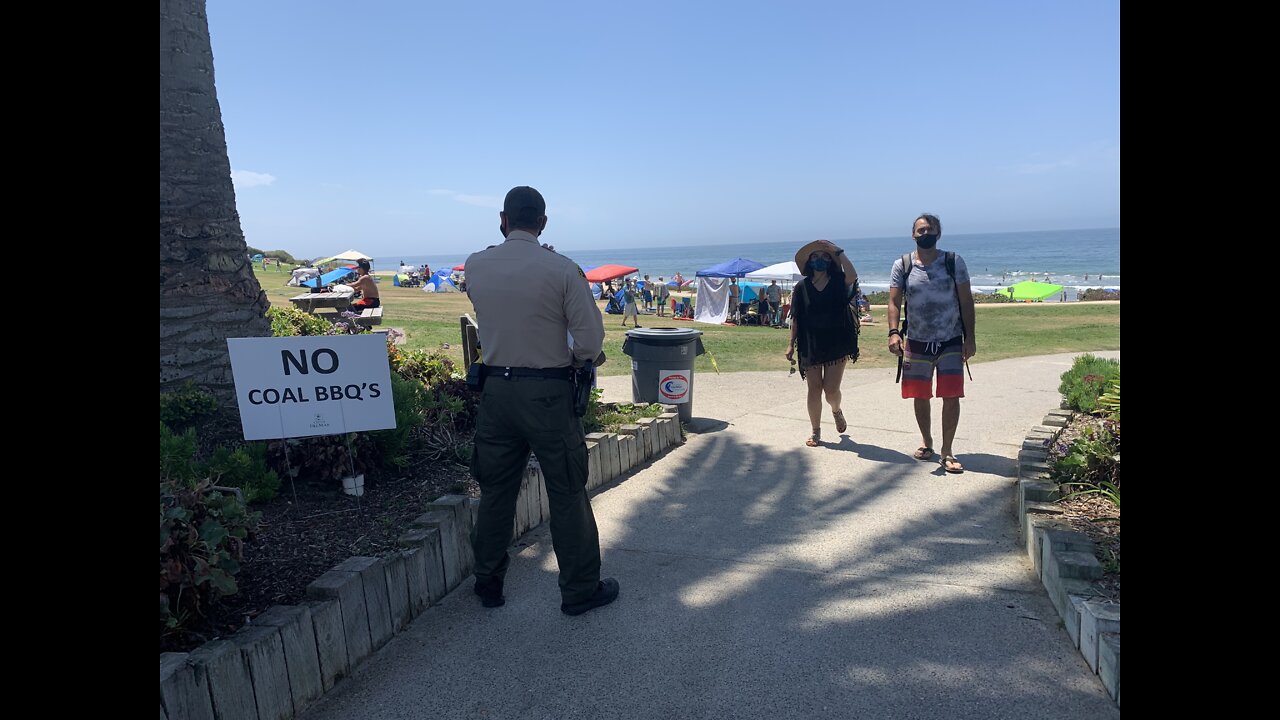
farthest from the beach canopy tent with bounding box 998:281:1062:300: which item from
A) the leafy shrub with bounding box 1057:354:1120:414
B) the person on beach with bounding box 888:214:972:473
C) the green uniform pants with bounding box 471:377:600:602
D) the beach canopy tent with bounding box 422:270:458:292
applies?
the green uniform pants with bounding box 471:377:600:602

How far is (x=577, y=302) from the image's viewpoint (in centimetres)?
400

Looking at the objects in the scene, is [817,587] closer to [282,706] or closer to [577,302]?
[577,302]

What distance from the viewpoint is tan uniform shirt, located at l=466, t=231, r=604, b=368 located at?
3961 mm

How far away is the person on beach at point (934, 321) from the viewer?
20.6 feet

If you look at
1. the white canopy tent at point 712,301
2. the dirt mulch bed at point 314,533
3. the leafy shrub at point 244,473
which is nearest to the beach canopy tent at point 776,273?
the white canopy tent at point 712,301

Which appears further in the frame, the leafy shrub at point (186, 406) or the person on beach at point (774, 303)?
the person on beach at point (774, 303)

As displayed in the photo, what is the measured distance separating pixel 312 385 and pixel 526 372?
1326 millimetres

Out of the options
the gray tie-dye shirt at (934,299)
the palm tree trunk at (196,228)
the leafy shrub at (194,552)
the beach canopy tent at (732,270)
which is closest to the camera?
the leafy shrub at (194,552)

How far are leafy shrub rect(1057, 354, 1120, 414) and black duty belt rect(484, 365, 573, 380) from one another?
5.22 metres

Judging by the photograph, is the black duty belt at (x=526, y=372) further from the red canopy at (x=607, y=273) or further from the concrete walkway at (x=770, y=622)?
the red canopy at (x=607, y=273)

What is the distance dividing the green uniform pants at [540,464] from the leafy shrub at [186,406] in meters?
2.62

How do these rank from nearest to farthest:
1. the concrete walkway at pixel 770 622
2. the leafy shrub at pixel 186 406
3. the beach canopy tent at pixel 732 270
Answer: the concrete walkway at pixel 770 622
the leafy shrub at pixel 186 406
the beach canopy tent at pixel 732 270

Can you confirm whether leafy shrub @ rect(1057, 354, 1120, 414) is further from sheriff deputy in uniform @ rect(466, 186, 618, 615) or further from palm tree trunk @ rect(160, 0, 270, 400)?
palm tree trunk @ rect(160, 0, 270, 400)
